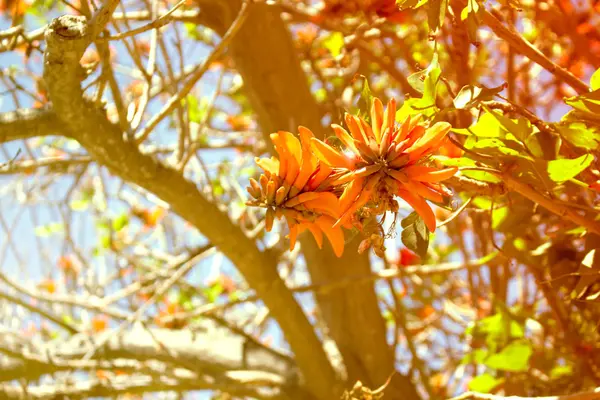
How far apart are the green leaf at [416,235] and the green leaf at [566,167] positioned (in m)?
0.11

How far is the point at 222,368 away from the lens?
4.15 feet

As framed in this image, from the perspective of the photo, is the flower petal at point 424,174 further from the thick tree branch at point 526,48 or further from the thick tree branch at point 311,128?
the thick tree branch at point 311,128

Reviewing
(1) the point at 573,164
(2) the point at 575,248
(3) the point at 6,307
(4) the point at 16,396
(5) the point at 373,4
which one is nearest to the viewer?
(1) the point at 573,164

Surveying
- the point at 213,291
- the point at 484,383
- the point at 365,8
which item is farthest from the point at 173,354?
the point at 365,8

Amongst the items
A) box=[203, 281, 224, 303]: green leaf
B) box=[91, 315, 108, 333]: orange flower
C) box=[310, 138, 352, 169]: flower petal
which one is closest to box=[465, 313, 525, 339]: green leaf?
box=[310, 138, 352, 169]: flower petal

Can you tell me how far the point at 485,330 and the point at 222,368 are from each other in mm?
615

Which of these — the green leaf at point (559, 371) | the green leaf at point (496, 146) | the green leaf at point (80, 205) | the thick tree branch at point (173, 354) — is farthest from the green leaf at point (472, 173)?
the green leaf at point (80, 205)

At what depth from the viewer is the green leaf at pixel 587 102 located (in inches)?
18.8

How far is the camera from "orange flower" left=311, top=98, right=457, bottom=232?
1.46 ft

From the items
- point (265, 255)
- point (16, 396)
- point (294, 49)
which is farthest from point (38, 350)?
point (294, 49)

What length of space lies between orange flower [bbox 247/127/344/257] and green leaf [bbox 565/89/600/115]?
0.19m

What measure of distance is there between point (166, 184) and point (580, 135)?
0.54 metres

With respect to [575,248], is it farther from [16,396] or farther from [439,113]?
[16,396]

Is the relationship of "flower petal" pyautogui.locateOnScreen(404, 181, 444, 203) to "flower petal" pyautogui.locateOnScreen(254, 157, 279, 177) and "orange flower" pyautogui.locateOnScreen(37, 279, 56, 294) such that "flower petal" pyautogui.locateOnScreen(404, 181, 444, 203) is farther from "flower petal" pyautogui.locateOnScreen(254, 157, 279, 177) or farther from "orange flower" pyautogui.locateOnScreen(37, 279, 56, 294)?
"orange flower" pyautogui.locateOnScreen(37, 279, 56, 294)
